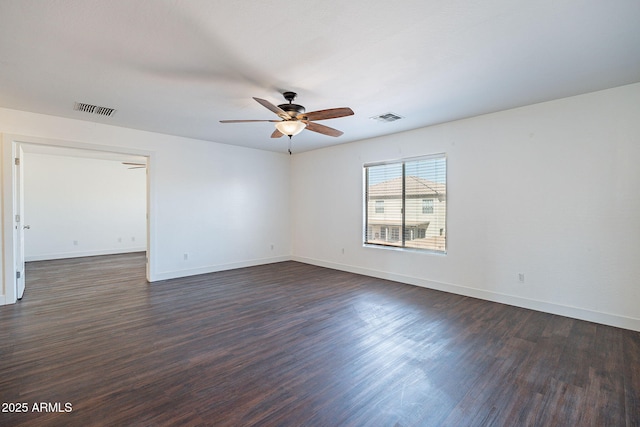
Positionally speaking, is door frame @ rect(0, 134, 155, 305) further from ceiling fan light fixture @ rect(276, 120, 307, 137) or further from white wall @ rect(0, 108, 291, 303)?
ceiling fan light fixture @ rect(276, 120, 307, 137)

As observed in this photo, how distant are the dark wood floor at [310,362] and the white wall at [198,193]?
5.11ft

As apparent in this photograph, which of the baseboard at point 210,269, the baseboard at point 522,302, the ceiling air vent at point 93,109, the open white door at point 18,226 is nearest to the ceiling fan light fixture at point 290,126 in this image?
the ceiling air vent at point 93,109

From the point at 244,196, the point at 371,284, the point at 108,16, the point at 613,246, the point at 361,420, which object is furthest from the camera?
the point at 244,196

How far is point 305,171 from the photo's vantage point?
6996mm

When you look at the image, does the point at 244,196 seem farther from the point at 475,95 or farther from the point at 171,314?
the point at 475,95

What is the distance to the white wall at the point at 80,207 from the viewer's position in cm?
718

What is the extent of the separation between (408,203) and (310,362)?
3536 millimetres

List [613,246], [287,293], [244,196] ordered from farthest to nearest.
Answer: [244,196]
[287,293]
[613,246]

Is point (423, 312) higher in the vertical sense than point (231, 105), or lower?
lower

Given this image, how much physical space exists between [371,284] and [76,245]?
26.0ft

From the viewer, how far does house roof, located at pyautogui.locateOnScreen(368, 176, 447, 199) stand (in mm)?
4824

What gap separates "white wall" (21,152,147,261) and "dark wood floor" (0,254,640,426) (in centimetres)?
401

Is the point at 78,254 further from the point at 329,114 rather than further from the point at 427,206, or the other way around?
the point at 427,206

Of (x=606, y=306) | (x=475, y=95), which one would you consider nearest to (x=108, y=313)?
(x=475, y=95)
